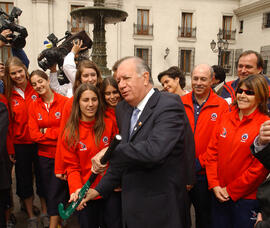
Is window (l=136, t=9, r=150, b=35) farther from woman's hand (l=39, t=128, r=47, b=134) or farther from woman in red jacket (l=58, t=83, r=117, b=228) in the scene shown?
woman in red jacket (l=58, t=83, r=117, b=228)

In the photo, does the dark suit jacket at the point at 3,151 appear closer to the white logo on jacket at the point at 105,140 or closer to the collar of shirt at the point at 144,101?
the white logo on jacket at the point at 105,140

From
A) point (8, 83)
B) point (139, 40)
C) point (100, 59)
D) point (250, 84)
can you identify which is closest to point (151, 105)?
point (250, 84)

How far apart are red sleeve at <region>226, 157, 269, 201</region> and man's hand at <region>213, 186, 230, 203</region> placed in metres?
0.06

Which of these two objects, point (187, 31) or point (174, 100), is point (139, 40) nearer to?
point (187, 31)

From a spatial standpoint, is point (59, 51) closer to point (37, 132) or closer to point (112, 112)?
point (37, 132)

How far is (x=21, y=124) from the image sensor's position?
3.18 m

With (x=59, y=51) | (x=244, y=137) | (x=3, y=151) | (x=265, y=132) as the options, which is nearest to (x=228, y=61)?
(x=59, y=51)

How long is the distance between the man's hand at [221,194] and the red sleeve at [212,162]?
0.06 metres

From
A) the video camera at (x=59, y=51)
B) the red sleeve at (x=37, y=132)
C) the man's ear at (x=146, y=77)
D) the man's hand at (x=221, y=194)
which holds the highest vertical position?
the video camera at (x=59, y=51)

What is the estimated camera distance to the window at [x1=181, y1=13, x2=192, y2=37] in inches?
882

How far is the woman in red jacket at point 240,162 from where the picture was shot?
7.00 feet

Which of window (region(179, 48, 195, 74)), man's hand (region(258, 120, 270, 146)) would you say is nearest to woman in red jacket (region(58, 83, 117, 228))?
man's hand (region(258, 120, 270, 146))

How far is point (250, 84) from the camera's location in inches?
88.1

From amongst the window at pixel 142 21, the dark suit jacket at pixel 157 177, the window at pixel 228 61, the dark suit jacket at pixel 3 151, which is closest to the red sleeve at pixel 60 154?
the dark suit jacket at pixel 3 151
